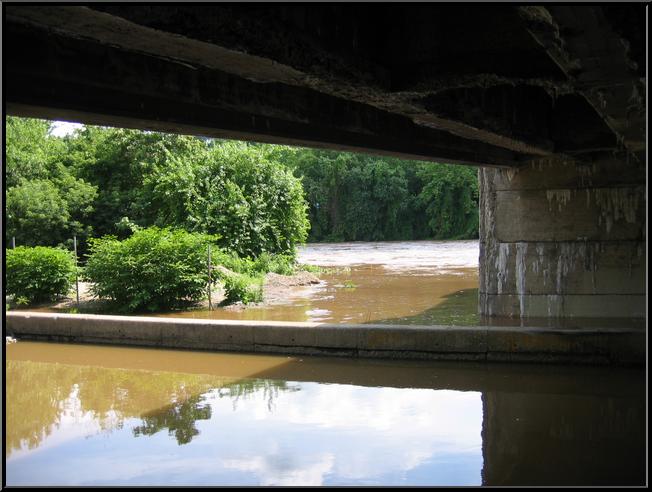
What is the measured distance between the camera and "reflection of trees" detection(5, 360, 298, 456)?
28.4 feet

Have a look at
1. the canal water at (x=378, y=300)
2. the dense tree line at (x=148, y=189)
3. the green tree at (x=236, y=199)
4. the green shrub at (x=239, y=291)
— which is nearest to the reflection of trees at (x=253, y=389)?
the canal water at (x=378, y=300)

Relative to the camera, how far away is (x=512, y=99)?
941 centimetres

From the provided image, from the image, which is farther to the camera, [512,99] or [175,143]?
[175,143]

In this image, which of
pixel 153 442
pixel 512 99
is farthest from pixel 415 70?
pixel 153 442

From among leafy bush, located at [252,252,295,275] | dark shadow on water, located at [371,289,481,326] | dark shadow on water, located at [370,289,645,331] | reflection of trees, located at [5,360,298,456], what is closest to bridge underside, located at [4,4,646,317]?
reflection of trees, located at [5,360,298,456]

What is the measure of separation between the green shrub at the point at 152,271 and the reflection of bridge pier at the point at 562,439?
10.1 meters

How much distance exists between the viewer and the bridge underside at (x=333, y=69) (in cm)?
438

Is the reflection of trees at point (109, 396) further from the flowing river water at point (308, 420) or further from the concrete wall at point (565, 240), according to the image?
the concrete wall at point (565, 240)

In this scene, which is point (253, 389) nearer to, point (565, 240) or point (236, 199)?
point (565, 240)

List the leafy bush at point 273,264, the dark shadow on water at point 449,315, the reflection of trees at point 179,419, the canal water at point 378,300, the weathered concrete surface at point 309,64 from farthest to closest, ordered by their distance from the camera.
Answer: the leafy bush at point 273,264, the canal water at point 378,300, the dark shadow on water at point 449,315, the reflection of trees at point 179,419, the weathered concrete surface at point 309,64

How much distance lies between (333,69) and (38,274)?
1559 centimetres

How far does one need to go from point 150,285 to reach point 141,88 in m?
12.2

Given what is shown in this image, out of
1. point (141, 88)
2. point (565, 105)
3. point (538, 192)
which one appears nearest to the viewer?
point (141, 88)

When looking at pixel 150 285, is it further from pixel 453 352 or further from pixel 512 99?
pixel 512 99
